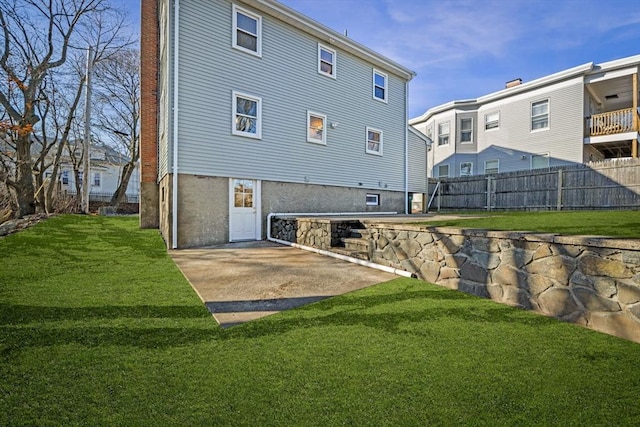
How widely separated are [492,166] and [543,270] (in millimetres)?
16809

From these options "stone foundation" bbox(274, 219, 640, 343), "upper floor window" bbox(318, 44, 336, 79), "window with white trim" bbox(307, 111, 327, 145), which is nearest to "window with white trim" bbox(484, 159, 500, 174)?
"upper floor window" bbox(318, 44, 336, 79)

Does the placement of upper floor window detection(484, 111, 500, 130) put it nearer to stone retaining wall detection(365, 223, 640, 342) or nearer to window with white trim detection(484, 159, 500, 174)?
window with white trim detection(484, 159, 500, 174)

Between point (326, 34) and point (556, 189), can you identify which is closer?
point (326, 34)

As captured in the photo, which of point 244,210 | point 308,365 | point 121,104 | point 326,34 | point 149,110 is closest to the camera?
point 308,365

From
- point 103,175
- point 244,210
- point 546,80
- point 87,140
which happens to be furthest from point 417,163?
point 103,175

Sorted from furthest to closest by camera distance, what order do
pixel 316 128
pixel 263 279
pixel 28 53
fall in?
1. pixel 28 53
2. pixel 316 128
3. pixel 263 279

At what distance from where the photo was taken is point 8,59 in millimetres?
15016

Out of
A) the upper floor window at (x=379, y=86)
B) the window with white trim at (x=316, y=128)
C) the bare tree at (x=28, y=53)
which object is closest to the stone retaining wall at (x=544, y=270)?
the window with white trim at (x=316, y=128)

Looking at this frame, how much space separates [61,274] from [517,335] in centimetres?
624

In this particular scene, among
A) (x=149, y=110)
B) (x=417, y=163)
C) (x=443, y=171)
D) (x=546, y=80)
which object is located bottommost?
(x=417, y=163)

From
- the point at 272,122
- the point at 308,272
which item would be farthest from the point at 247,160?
the point at 308,272

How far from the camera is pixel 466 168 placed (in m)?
19.3

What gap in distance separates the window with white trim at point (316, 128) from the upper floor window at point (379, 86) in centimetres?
321

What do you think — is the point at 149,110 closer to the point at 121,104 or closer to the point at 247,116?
the point at 247,116
